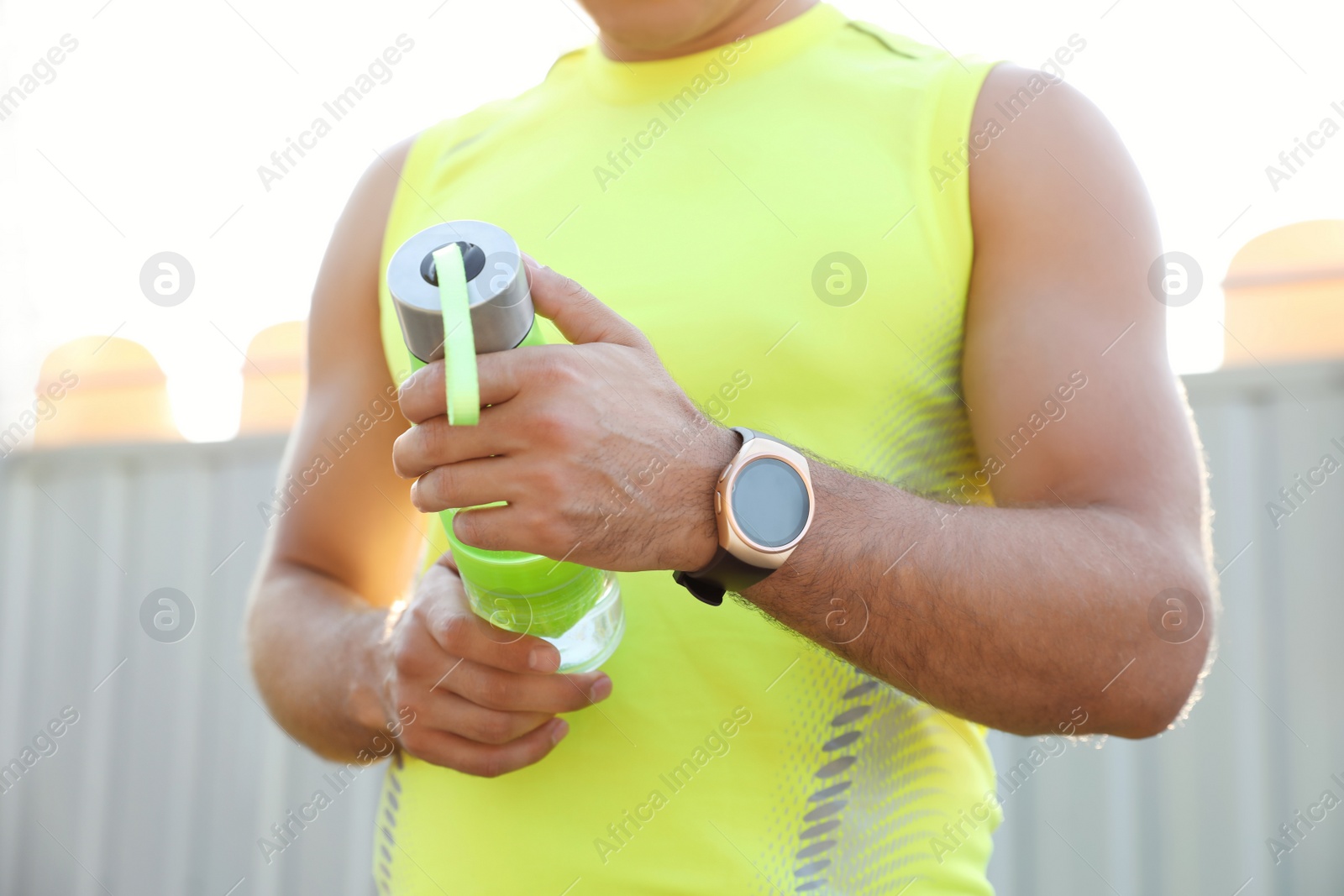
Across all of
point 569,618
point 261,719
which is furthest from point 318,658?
point 261,719

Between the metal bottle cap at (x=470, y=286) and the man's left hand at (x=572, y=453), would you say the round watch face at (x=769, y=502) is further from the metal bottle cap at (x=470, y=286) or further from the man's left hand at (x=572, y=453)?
the metal bottle cap at (x=470, y=286)

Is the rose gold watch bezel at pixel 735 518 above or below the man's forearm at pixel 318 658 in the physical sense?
above

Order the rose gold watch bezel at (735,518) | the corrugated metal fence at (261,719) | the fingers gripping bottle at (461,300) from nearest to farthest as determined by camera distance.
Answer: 1. the fingers gripping bottle at (461,300)
2. the rose gold watch bezel at (735,518)
3. the corrugated metal fence at (261,719)

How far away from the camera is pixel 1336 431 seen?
2.16 m

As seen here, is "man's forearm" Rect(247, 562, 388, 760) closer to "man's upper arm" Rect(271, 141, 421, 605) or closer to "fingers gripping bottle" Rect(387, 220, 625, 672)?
"man's upper arm" Rect(271, 141, 421, 605)

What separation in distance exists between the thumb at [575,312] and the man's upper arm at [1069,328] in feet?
1.25

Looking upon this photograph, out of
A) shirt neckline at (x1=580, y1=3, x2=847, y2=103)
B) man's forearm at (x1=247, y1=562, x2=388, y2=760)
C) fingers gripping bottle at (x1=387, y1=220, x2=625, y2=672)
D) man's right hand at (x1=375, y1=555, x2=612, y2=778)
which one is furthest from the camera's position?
shirt neckline at (x1=580, y1=3, x2=847, y2=103)

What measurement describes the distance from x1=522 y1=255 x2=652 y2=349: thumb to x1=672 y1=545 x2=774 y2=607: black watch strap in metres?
0.16

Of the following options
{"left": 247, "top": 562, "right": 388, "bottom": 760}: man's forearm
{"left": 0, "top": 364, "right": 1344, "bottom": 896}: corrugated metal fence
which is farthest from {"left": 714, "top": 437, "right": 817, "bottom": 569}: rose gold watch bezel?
{"left": 0, "top": 364, "right": 1344, "bottom": 896}: corrugated metal fence

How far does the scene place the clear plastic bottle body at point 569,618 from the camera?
81 cm

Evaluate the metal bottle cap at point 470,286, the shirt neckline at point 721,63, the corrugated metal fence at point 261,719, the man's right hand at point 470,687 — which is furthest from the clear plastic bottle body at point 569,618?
the corrugated metal fence at point 261,719

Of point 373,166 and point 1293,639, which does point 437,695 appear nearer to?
point 373,166

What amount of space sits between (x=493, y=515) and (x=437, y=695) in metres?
0.28

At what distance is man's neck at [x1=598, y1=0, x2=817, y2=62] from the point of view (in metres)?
1.22
